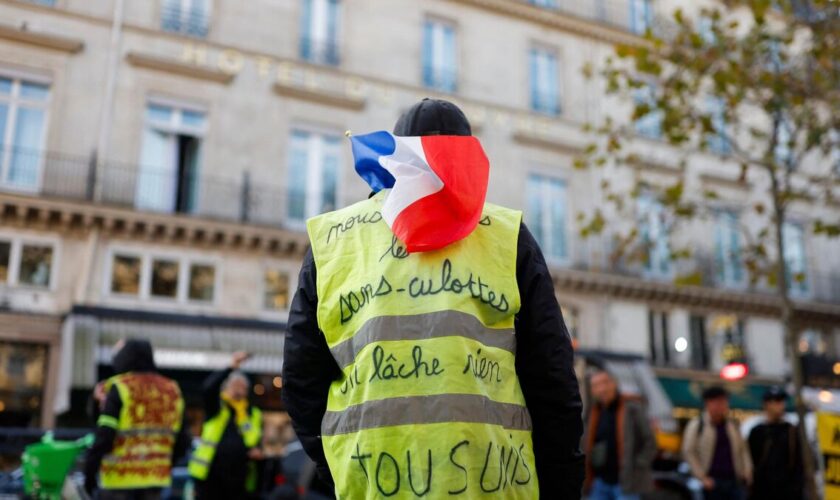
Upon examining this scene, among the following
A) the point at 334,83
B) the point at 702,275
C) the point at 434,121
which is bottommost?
the point at 434,121

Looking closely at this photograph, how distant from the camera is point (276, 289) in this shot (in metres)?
20.1

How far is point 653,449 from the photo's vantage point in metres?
7.56

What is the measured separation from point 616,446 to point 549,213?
1687 centimetres

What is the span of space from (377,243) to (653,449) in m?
5.96

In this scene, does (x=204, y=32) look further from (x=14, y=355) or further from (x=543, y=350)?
(x=543, y=350)

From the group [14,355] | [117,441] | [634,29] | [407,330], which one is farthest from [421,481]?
[634,29]

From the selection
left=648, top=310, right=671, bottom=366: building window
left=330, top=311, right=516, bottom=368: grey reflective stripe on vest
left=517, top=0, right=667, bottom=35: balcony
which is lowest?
left=330, top=311, right=516, bottom=368: grey reflective stripe on vest

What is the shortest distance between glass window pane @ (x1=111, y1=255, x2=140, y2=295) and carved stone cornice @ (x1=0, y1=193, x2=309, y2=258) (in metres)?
0.56

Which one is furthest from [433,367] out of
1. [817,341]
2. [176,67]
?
[817,341]

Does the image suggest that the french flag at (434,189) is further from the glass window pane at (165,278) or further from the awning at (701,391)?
the awning at (701,391)

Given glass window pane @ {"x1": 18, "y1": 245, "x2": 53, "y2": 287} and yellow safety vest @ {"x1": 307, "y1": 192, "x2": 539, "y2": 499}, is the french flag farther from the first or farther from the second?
glass window pane @ {"x1": 18, "y1": 245, "x2": 53, "y2": 287}

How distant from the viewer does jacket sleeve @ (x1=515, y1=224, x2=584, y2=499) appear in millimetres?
2291

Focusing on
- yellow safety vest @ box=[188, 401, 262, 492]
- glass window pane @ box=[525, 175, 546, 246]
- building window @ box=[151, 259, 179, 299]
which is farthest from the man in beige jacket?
glass window pane @ box=[525, 175, 546, 246]

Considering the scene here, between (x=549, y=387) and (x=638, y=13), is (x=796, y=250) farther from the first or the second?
(x=549, y=387)
